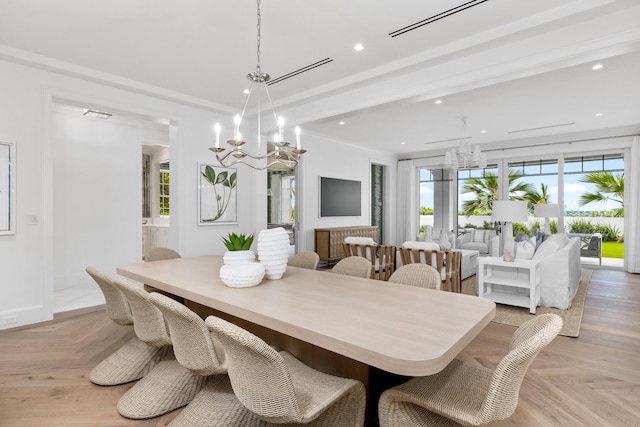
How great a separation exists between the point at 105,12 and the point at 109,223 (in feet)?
11.6

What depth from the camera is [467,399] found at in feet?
4.46

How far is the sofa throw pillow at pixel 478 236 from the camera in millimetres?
7535

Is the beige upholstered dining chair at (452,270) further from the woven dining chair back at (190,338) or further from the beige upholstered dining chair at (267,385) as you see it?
the woven dining chair back at (190,338)

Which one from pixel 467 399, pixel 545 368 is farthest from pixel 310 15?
pixel 545 368

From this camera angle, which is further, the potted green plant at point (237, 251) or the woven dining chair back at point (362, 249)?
the woven dining chair back at point (362, 249)

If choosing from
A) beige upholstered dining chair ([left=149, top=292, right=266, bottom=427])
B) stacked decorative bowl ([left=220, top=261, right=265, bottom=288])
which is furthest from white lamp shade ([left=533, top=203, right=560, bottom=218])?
beige upholstered dining chair ([left=149, top=292, right=266, bottom=427])

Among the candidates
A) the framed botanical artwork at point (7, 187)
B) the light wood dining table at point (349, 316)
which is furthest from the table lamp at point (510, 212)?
the framed botanical artwork at point (7, 187)

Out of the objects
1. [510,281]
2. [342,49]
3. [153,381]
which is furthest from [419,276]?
[510,281]

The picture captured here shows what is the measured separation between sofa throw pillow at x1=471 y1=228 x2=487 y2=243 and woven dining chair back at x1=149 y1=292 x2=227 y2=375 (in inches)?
279

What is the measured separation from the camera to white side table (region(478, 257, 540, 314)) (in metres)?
3.86

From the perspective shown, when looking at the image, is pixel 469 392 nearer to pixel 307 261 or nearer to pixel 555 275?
pixel 307 261

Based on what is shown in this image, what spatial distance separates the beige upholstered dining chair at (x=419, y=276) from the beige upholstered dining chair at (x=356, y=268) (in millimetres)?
261

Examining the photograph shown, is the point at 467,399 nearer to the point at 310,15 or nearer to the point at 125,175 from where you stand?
the point at 310,15

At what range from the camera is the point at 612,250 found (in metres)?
6.86
